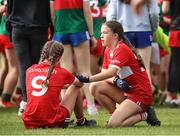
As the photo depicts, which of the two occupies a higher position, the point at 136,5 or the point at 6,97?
the point at 136,5

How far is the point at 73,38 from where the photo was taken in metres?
11.1

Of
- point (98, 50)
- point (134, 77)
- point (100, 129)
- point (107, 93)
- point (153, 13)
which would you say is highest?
point (153, 13)

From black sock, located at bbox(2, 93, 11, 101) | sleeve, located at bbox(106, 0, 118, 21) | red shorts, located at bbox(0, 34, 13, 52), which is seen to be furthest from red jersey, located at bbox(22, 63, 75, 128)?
black sock, located at bbox(2, 93, 11, 101)

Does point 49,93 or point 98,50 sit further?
point 98,50

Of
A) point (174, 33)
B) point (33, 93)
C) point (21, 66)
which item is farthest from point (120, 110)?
point (174, 33)

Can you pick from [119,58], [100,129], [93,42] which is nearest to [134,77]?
[119,58]

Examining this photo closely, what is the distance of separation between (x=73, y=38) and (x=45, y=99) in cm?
235

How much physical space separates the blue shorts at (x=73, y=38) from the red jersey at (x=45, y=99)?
211 cm

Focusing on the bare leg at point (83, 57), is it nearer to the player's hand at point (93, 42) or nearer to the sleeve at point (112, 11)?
the player's hand at point (93, 42)

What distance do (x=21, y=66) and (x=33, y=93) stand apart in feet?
5.92

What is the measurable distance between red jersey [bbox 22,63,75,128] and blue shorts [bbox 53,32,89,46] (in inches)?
83.1

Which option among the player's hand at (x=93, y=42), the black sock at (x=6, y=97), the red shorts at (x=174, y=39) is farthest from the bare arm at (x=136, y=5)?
the black sock at (x=6, y=97)

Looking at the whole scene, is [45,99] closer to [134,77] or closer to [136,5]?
[134,77]

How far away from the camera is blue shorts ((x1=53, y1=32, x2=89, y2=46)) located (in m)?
11.1
